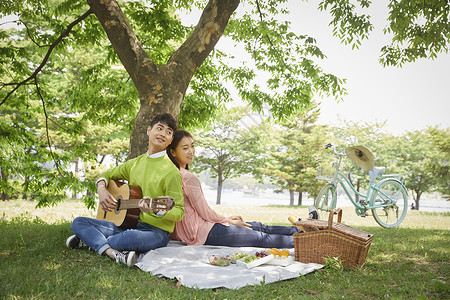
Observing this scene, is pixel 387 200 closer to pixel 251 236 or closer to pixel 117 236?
pixel 251 236

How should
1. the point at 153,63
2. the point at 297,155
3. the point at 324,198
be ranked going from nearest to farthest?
the point at 153,63
the point at 324,198
the point at 297,155

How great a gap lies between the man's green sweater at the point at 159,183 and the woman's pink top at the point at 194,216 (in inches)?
12.3

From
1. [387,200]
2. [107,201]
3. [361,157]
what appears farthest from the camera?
[387,200]

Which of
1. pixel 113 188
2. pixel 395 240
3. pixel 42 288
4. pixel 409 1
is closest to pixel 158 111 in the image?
pixel 113 188

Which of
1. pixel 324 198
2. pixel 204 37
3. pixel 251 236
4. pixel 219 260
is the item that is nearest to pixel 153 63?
pixel 204 37

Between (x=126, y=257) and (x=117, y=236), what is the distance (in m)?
0.26

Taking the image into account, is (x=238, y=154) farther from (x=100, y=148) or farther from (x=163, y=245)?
(x=163, y=245)

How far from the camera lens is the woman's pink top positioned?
3838 mm

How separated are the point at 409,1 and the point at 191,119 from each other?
194 inches

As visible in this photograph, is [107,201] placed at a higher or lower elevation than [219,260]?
higher

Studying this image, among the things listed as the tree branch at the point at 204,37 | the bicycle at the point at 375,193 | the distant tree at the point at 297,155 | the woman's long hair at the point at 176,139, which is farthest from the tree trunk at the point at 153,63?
the distant tree at the point at 297,155

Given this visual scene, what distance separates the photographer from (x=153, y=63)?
5051mm

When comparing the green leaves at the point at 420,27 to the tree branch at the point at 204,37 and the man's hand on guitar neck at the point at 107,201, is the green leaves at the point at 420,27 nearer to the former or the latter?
the tree branch at the point at 204,37

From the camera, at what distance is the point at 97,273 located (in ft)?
9.66
